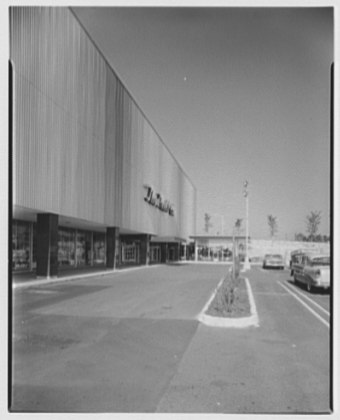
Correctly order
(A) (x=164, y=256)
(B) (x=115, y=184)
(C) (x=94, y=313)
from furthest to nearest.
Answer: (A) (x=164, y=256) < (B) (x=115, y=184) < (C) (x=94, y=313)

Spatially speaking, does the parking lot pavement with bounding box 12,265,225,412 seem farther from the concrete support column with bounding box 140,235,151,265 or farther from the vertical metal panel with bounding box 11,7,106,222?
the concrete support column with bounding box 140,235,151,265

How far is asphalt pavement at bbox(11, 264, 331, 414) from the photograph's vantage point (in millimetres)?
5633

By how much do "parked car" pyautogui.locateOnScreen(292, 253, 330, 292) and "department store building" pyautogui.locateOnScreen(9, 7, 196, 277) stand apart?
12471 mm

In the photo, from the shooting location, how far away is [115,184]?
32500 millimetres

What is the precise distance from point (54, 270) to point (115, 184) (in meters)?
10.7

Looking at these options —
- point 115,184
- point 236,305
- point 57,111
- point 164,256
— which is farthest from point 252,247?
point 236,305

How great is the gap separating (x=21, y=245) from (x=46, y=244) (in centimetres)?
507

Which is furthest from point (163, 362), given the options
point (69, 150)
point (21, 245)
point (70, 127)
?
point (21, 245)

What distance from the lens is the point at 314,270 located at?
1886cm

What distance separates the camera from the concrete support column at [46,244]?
22594 mm

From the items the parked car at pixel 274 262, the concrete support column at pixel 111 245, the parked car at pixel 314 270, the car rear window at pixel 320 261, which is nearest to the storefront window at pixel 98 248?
the concrete support column at pixel 111 245

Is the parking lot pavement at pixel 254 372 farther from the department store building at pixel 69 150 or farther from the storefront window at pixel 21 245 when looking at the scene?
the storefront window at pixel 21 245

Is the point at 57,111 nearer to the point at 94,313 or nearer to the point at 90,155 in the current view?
the point at 90,155

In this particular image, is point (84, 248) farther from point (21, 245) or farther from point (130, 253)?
Result: point (130, 253)
